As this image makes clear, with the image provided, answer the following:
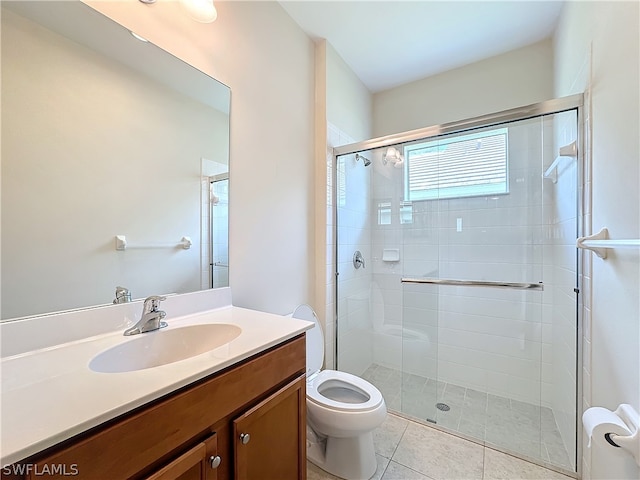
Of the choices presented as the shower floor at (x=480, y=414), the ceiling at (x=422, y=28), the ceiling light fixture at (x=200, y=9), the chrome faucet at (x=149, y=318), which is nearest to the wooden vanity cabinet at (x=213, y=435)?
the chrome faucet at (x=149, y=318)

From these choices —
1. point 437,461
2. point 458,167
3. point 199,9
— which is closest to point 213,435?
point 437,461

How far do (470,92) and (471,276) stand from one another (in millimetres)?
1487

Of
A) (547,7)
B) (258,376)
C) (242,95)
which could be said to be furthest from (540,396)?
(242,95)

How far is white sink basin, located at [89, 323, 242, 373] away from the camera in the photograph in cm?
82

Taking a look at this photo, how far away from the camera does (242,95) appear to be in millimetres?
1428

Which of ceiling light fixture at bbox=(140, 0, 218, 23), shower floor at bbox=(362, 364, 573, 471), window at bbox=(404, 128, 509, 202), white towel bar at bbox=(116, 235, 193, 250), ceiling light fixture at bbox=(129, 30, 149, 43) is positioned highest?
ceiling light fixture at bbox=(140, 0, 218, 23)

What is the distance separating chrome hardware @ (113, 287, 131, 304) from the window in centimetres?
190

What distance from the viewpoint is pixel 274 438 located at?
901 millimetres

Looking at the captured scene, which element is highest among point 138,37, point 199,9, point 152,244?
point 199,9

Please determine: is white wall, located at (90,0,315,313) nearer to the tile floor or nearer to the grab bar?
the grab bar

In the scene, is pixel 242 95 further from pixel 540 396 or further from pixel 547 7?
pixel 540 396

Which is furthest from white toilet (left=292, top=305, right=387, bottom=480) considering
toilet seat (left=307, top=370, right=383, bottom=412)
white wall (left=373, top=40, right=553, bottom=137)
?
white wall (left=373, top=40, right=553, bottom=137)

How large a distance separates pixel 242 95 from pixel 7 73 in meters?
0.86

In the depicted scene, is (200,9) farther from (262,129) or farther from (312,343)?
(312,343)
